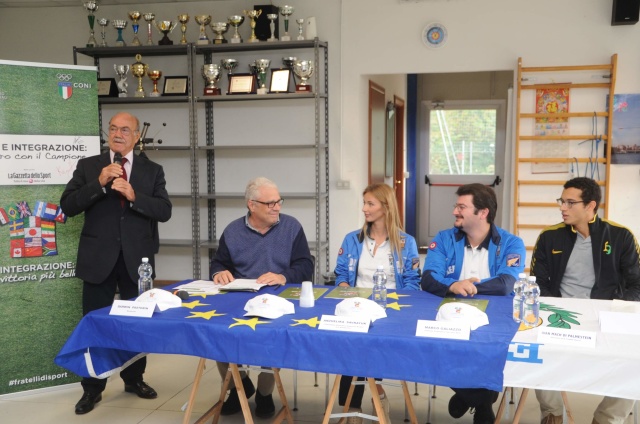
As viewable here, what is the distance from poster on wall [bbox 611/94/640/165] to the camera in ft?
17.2

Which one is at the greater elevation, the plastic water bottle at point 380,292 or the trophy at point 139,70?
the trophy at point 139,70

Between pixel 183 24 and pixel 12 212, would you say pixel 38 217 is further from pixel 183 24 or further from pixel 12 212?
pixel 183 24

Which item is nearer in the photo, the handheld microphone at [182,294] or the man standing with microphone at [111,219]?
the handheld microphone at [182,294]

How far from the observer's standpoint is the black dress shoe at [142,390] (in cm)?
331

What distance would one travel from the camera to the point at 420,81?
8.49 meters

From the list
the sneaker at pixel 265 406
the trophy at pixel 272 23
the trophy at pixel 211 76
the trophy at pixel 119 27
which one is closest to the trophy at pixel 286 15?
the trophy at pixel 272 23

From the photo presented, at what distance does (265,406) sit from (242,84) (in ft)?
11.3

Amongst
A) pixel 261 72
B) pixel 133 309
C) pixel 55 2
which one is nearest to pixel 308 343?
pixel 133 309

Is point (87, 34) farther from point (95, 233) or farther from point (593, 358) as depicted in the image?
point (593, 358)

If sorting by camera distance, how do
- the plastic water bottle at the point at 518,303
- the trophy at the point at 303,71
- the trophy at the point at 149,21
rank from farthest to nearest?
the trophy at the point at 149,21 → the trophy at the point at 303,71 → the plastic water bottle at the point at 518,303

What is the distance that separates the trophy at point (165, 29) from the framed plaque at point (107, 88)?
62 cm

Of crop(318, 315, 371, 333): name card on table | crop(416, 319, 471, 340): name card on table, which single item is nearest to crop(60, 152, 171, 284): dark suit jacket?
crop(318, 315, 371, 333): name card on table

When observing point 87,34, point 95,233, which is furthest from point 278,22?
point 95,233

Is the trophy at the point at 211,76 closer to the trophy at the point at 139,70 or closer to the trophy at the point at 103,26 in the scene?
the trophy at the point at 139,70
